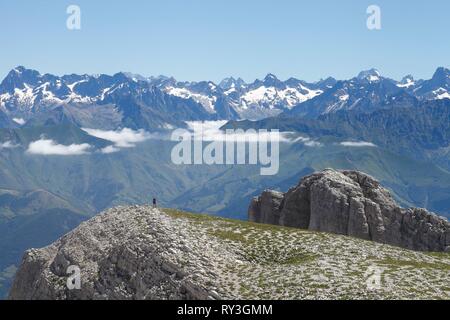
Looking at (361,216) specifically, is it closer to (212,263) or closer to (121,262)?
(212,263)

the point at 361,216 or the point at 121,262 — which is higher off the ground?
the point at 121,262

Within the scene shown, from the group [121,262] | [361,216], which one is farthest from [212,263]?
[361,216]

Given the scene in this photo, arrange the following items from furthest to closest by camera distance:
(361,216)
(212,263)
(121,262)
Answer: (361,216)
(121,262)
(212,263)

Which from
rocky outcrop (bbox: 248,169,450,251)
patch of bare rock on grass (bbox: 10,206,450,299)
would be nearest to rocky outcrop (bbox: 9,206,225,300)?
patch of bare rock on grass (bbox: 10,206,450,299)

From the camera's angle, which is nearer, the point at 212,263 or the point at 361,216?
the point at 212,263

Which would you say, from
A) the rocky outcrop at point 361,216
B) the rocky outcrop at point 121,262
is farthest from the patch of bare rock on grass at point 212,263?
the rocky outcrop at point 361,216

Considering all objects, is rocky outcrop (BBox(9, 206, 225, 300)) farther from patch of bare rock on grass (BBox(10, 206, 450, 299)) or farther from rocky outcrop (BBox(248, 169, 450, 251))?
rocky outcrop (BBox(248, 169, 450, 251))

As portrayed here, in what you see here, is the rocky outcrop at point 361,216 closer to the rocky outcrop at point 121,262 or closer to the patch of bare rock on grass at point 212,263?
the patch of bare rock on grass at point 212,263

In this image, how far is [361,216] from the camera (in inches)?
4938

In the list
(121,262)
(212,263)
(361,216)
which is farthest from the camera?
(361,216)
